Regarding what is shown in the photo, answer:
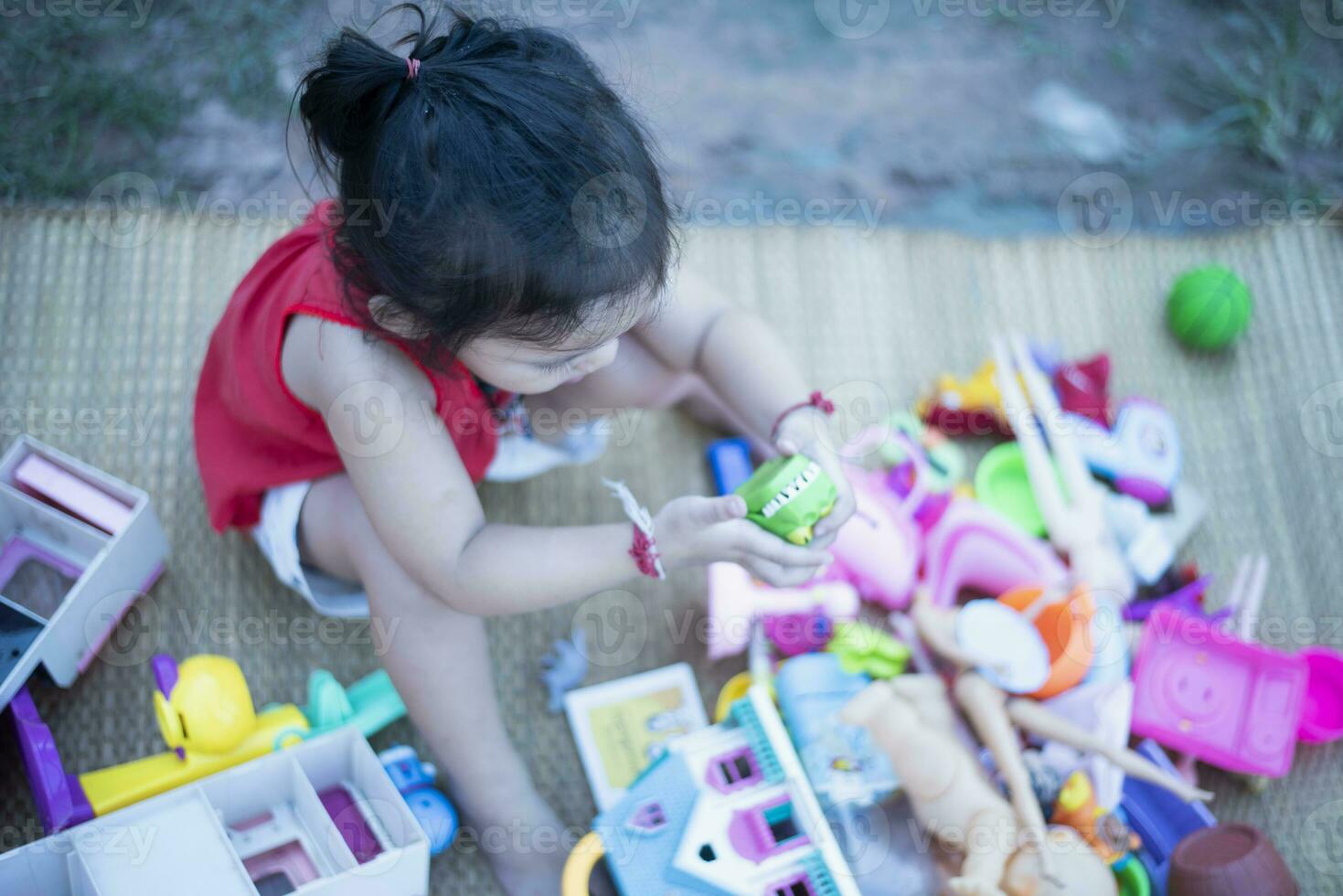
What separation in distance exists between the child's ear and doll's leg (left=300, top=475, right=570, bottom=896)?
6.1 inches

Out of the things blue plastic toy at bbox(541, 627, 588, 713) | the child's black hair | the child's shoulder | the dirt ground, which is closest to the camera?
the child's black hair

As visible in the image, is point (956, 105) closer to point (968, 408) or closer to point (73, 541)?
point (968, 408)

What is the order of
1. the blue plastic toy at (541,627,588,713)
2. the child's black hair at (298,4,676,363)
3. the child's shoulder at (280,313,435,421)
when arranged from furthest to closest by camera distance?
the blue plastic toy at (541,627,588,713) < the child's shoulder at (280,313,435,421) < the child's black hair at (298,4,676,363)

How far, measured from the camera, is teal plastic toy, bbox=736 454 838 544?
0.71m

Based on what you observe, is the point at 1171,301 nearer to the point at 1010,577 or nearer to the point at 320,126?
the point at 1010,577

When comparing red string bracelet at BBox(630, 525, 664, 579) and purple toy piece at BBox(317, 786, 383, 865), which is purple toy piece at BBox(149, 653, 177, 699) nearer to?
purple toy piece at BBox(317, 786, 383, 865)

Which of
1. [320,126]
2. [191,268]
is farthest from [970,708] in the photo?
[191,268]

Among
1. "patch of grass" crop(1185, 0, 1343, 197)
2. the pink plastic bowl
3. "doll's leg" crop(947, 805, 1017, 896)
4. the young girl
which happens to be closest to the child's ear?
the young girl

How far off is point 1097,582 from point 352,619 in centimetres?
63

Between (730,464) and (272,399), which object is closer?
(272,399)

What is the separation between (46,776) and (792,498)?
1.73ft

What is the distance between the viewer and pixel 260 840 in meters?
0.71

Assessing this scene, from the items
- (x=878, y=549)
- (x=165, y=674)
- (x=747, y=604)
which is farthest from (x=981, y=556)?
(x=165, y=674)

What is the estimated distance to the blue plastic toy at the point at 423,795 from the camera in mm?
769
